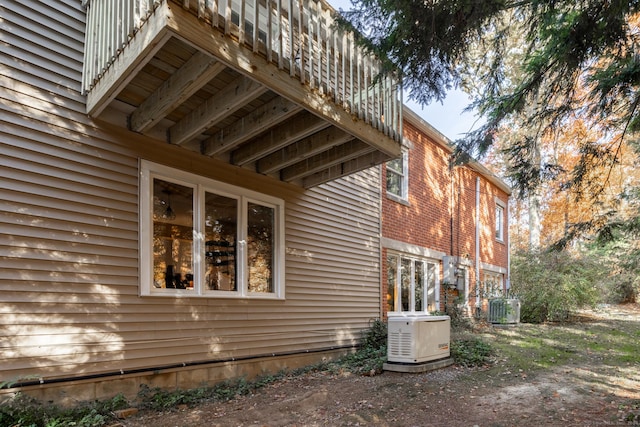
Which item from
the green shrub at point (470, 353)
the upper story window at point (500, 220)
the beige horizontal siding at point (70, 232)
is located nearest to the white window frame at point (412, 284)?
the green shrub at point (470, 353)

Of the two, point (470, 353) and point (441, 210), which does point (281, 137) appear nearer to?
point (470, 353)

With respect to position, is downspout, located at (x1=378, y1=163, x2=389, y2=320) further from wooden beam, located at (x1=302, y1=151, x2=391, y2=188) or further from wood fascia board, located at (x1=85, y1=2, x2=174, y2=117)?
wood fascia board, located at (x1=85, y1=2, x2=174, y2=117)

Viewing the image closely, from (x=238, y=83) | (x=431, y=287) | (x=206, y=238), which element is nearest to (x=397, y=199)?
(x=431, y=287)

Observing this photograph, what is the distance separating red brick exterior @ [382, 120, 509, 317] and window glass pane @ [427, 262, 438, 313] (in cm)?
37

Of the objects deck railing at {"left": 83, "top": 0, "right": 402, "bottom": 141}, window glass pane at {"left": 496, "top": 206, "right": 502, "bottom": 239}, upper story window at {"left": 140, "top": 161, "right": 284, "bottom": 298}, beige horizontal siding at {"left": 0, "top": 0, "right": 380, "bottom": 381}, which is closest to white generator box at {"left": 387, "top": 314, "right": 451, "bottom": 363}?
upper story window at {"left": 140, "top": 161, "right": 284, "bottom": 298}

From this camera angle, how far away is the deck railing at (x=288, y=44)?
4.11 m

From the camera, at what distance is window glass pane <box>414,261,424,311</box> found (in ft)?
38.7

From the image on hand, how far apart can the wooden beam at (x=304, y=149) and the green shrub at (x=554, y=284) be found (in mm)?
11483

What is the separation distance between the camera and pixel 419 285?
11922 mm

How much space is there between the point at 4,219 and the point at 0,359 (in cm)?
138

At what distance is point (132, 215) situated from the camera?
542 centimetres

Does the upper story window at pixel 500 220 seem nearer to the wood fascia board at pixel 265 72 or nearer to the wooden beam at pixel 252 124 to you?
the wood fascia board at pixel 265 72

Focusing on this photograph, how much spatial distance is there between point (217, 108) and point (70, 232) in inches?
85.6

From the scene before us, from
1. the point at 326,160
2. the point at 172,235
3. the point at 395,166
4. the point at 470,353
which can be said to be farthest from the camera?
the point at 395,166
